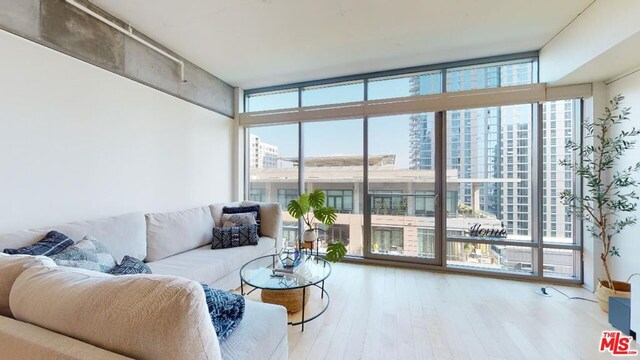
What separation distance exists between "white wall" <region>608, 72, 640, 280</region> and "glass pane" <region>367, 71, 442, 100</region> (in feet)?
5.49

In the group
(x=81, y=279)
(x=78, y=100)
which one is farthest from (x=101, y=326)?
(x=78, y=100)

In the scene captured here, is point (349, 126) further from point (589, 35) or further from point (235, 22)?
point (589, 35)

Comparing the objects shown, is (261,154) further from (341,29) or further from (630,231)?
(630,231)

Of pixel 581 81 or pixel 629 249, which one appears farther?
pixel 581 81

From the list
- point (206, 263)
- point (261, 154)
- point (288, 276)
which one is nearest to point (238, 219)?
point (206, 263)

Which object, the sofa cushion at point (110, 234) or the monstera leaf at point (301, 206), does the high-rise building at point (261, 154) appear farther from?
the sofa cushion at point (110, 234)

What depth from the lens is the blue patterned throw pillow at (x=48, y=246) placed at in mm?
1563

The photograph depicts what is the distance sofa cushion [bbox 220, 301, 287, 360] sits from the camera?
1102mm

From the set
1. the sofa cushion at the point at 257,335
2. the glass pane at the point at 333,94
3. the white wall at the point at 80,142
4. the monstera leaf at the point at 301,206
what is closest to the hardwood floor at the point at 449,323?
the sofa cushion at the point at 257,335

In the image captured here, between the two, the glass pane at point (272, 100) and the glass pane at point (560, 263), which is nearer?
the glass pane at point (560, 263)

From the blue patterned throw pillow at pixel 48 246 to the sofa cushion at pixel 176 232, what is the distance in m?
0.71

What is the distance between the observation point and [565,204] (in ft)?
9.56

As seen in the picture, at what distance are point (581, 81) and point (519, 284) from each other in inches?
91.1

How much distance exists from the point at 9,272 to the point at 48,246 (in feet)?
2.76
